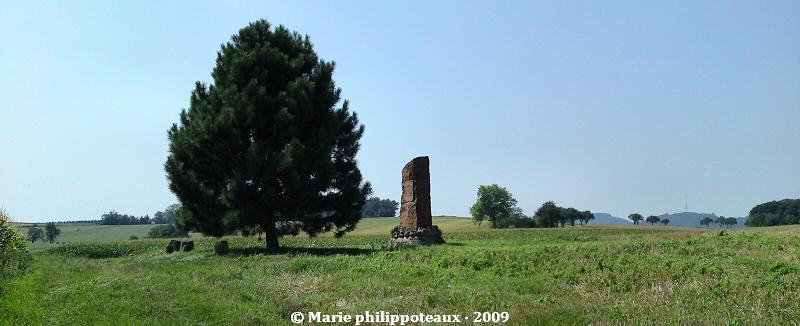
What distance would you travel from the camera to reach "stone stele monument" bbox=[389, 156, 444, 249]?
83.2 feet

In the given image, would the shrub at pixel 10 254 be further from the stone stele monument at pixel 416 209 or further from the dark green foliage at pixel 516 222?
the dark green foliage at pixel 516 222

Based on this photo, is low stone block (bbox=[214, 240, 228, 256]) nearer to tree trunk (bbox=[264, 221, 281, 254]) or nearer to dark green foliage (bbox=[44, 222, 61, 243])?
tree trunk (bbox=[264, 221, 281, 254])

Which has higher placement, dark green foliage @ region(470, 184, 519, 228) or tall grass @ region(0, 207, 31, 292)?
dark green foliage @ region(470, 184, 519, 228)

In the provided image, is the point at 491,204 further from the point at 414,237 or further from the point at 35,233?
the point at 35,233

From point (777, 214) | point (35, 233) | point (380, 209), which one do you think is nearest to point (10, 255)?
point (35, 233)

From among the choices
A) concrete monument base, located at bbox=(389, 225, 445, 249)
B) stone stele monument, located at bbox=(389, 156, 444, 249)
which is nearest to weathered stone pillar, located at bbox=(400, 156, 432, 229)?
stone stele monument, located at bbox=(389, 156, 444, 249)

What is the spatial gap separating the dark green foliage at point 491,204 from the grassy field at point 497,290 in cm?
7344

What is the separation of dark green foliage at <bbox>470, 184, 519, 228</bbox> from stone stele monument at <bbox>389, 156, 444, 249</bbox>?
6511cm

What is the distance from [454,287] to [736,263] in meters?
6.06

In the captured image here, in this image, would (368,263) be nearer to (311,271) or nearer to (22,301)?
(311,271)

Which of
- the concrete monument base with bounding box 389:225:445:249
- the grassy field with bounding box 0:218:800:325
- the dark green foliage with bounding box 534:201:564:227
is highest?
the dark green foliage with bounding box 534:201:564:227

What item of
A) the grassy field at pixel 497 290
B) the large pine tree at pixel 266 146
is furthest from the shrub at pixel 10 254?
the large pine tree at pixel 266 146

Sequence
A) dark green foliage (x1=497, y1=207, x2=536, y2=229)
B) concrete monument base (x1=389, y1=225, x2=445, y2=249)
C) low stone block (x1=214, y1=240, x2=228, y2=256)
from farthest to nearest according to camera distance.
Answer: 1. dark green foliage (x1=497, y1=207, x2=536, y2=229)
2. low stone block (x1=214, y1=240, x2=228, y2=256)
3. concrete monument base (x1=389, y1=225, x2=445, y2=249)

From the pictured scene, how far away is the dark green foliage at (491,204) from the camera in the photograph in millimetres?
90438
